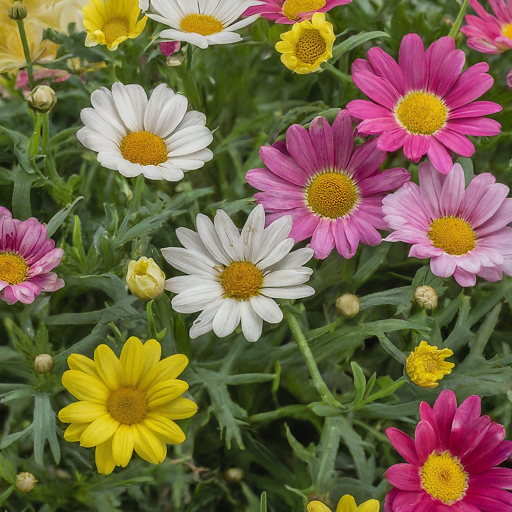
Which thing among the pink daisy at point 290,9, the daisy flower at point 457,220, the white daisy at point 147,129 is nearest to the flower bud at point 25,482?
the white daisy at point 147,129

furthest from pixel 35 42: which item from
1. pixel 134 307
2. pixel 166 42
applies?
pixel 134 307

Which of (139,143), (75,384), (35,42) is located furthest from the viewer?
(35,42)

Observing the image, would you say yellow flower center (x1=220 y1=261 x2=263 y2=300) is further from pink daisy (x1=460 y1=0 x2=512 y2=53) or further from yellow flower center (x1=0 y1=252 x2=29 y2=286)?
pink daisy (x1=460 y1=0 x2=512 y2=53)

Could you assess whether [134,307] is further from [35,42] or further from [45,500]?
[35,42]

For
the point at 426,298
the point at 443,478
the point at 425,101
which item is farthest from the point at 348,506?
the point at 425,101

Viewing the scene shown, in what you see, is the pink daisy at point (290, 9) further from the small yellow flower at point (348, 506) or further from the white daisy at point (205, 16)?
the small yellow flower at point (348, 506)

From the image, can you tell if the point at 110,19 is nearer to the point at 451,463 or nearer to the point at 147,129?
the point at 147,129

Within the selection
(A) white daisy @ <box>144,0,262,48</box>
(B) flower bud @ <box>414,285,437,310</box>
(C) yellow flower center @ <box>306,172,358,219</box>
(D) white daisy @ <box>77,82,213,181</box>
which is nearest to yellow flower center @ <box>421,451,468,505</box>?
(B) flower bud @ <box>414,285,437,310</box>
